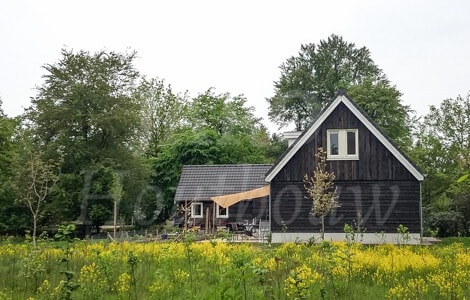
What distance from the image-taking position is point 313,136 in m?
24.1

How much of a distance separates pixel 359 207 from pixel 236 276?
58.1 feet

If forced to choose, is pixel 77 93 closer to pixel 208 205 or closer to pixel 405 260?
pixel 208 205

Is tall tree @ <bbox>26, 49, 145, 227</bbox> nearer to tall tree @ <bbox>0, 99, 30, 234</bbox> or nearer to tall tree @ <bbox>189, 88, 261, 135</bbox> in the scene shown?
tall tree @ <bbox>0, 99, 30, 234</bbox>

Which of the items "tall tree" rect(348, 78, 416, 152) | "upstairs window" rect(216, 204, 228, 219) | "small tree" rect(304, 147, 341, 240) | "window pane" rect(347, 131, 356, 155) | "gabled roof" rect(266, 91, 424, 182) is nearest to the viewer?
"small tree" rect(304, 147, 341, 240)

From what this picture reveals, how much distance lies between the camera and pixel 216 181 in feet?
122

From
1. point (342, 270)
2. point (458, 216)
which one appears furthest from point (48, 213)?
point (342, 270)

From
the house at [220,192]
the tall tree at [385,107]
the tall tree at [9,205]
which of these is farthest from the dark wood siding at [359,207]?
the tall tree at [385,107]

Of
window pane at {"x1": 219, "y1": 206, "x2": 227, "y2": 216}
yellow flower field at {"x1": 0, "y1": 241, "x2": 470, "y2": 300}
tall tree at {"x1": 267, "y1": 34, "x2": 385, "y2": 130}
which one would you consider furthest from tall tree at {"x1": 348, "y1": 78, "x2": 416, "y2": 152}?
yellow flower field at {"x1": 0, "y1": 241, "x2": 470, "y2": 300}

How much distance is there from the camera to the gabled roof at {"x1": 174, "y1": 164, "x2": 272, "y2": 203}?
119 ft

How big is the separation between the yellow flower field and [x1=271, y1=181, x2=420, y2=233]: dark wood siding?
1118 centimetres

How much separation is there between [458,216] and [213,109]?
3100 cm

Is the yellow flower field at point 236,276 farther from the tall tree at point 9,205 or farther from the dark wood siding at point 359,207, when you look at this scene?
the tall tree at point 9,205

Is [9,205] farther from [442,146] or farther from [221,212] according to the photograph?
[442,146]

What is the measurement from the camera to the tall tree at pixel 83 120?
3306 cm
